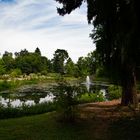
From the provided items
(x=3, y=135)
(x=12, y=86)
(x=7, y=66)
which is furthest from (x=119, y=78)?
(x=7, y=66)

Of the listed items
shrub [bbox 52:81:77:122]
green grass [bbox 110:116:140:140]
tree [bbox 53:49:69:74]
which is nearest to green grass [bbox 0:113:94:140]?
shrub [bbox 52:81:77:122]

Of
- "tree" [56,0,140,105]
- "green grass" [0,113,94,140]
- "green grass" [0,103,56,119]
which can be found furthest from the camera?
"green grass" [0,103,56,119]

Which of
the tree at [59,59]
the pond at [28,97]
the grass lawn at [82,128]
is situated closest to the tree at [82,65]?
the tree at [59,59]

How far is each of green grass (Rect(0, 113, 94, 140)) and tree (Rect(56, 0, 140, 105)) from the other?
301cm

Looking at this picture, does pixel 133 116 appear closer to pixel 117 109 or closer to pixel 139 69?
pixel 117 109

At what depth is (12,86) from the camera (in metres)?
52.9

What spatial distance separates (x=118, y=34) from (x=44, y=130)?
4300 millimetres

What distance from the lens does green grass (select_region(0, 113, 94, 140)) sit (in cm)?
1155

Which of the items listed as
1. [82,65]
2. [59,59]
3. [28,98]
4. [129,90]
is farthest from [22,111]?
[59,59]

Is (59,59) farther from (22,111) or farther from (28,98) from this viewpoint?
(22,111)

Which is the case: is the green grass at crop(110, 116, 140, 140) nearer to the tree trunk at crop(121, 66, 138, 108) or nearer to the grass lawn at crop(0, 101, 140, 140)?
the grass lawn at crop(0, 101, 140, 140)

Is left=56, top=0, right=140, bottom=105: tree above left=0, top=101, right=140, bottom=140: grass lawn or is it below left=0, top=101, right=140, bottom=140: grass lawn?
above

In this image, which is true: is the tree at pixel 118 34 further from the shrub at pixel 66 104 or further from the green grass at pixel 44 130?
the green grass at pixel 44 130

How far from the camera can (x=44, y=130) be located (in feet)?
41.4
